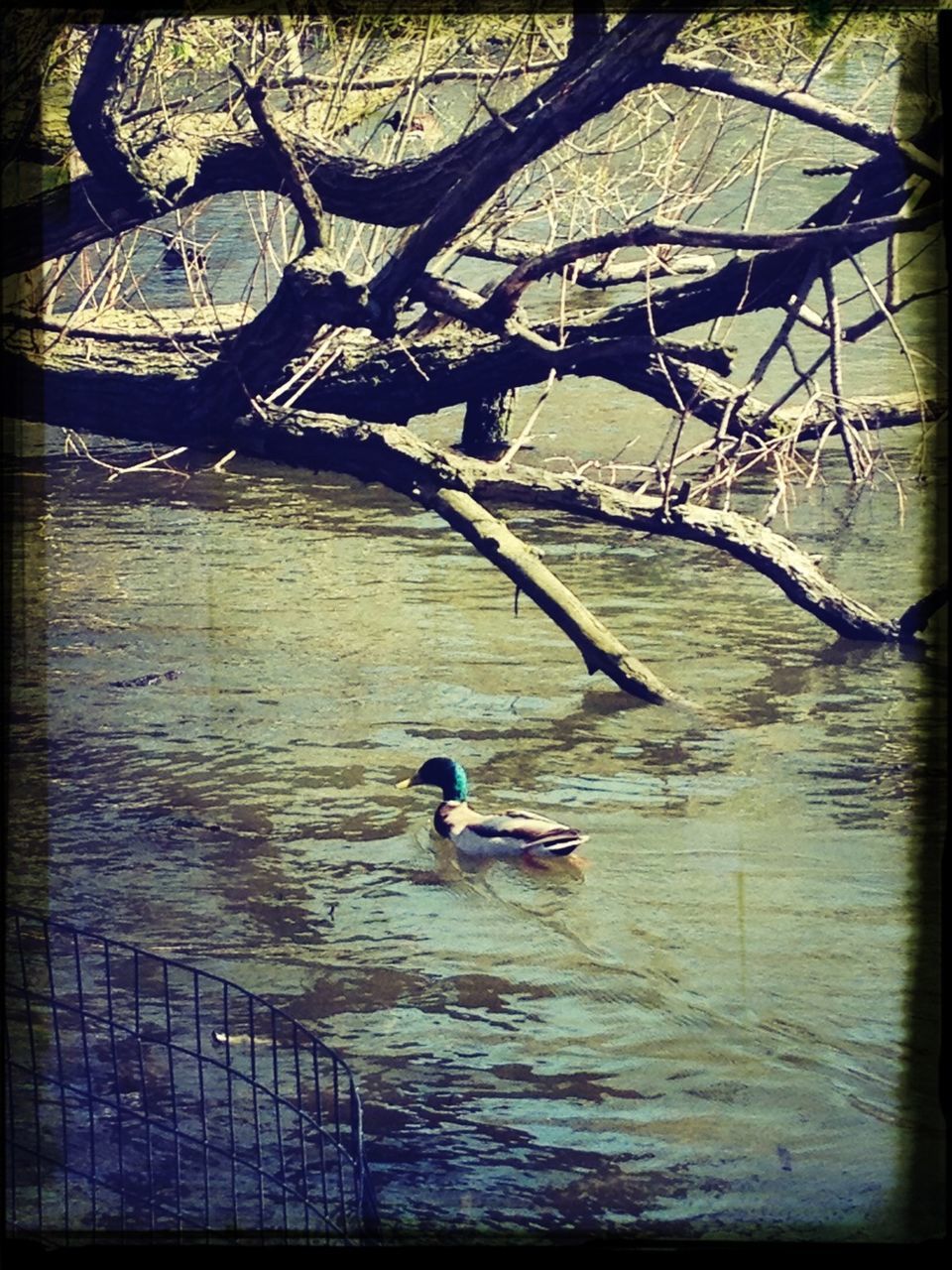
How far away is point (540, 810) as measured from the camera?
3.10 m

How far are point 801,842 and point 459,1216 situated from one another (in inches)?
41.2

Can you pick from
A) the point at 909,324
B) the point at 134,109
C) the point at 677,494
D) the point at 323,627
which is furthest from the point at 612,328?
the point at 134,109

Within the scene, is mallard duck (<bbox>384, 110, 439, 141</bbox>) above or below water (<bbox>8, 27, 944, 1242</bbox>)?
above

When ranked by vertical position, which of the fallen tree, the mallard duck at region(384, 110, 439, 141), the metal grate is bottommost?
the metal grate

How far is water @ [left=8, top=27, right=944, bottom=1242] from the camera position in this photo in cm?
300

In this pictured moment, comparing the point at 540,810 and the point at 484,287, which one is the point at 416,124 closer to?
the point at 484,287

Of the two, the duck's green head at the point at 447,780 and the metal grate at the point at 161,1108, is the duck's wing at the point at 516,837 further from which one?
the metal grate at the point at 161,1108

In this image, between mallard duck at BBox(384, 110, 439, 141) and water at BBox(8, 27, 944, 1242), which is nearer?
water at BBox(8, 27, 944, 1242)

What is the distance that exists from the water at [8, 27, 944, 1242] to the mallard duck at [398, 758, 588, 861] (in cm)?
4

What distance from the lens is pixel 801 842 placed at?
307cm

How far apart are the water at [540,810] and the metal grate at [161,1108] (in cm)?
6

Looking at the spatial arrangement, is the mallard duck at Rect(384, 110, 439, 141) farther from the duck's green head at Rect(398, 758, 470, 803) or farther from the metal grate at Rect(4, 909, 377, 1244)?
the metal grate at Rect(4, 909, 377, 1244)

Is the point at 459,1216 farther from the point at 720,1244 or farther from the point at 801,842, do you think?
the point at 801,842

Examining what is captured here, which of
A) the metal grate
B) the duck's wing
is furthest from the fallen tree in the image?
the metal grate
